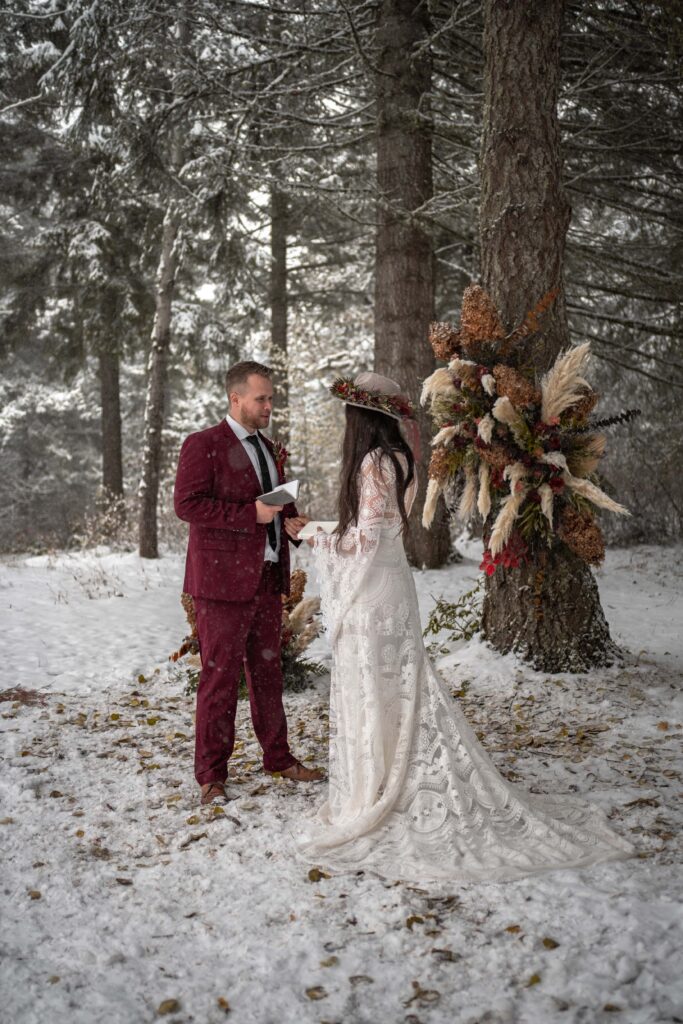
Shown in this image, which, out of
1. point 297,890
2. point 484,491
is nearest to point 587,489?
point 484,491

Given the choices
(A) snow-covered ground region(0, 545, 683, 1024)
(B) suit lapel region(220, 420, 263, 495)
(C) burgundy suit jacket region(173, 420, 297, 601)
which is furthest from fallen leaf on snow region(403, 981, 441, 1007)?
(B) suit lapel region(220, 420, 263, 495)

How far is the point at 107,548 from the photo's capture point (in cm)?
1346

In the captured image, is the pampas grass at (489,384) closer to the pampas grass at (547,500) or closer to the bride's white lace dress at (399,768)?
the pampas grass at (547,500)

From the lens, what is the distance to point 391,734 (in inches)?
139

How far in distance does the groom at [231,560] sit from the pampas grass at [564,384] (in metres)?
1.78

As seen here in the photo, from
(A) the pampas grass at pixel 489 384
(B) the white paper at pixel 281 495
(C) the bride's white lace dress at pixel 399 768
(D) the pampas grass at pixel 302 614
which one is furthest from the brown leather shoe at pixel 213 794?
(A) the pampas grass at pixel 489 384

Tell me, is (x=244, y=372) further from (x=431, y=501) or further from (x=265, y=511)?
(x=431, y=501)

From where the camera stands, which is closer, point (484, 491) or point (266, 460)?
point (266, 460)

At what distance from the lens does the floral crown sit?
3.46 metres

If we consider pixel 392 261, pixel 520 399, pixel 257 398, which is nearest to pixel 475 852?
pixel 257 398

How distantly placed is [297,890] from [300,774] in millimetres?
1120

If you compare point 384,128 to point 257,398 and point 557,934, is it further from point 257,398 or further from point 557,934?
point 557,934

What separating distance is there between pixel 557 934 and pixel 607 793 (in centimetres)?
132

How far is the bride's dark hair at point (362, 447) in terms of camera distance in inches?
138
